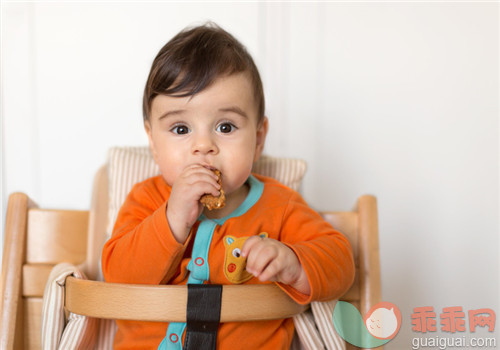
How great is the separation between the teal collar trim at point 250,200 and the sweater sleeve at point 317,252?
6cm

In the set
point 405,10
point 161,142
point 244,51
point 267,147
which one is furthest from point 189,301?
point 405,10

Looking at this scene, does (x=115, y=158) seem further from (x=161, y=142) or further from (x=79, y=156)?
(x=79, y=156)

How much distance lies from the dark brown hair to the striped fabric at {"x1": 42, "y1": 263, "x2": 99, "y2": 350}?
35cm

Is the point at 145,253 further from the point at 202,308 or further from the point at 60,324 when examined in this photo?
the point at 60,324

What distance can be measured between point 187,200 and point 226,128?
0.55 ft

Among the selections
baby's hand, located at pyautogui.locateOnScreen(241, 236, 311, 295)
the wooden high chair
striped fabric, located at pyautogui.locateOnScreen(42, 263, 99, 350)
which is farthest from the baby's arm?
striped fabric, located at pyautogui.locateOnScreen(42, 263, 99, 350)

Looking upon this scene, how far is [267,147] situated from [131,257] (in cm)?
85

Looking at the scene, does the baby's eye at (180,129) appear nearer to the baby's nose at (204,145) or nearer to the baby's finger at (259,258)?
the baby's nose at (204,145)

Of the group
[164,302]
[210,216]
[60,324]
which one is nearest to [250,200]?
[210,216]

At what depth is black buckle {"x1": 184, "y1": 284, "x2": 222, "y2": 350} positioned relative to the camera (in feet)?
2.67

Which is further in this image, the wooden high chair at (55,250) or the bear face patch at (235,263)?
the wooden high chair at (55,250)

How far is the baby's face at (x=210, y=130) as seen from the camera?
0.95 metres

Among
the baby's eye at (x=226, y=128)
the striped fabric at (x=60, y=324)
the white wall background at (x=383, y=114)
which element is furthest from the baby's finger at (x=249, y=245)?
the white wall background at (x=383, y=114)

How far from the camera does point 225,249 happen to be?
3.13 feet
